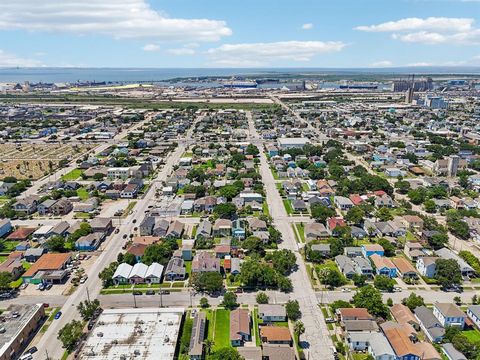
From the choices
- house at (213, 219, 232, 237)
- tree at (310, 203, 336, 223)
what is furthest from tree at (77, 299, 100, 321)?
tree at (310, 203, 336, 223)

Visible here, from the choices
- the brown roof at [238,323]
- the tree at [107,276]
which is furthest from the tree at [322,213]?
the tree at [107,276]

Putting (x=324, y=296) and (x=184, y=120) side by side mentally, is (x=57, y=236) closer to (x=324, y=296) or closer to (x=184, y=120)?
(x=324, y=296)

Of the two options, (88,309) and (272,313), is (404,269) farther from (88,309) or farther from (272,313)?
(88,309)

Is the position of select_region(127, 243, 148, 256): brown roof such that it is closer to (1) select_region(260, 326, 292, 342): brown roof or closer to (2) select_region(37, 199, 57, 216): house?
(1) select_region(260, 326, 292, 342): brown roof

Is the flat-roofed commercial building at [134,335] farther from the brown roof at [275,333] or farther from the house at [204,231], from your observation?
the house at [204,231]

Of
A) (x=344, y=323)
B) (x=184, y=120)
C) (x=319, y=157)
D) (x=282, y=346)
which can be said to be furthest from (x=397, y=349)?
(x=184, y=120)

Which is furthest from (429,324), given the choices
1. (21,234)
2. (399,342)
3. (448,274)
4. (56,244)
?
(21,234)
